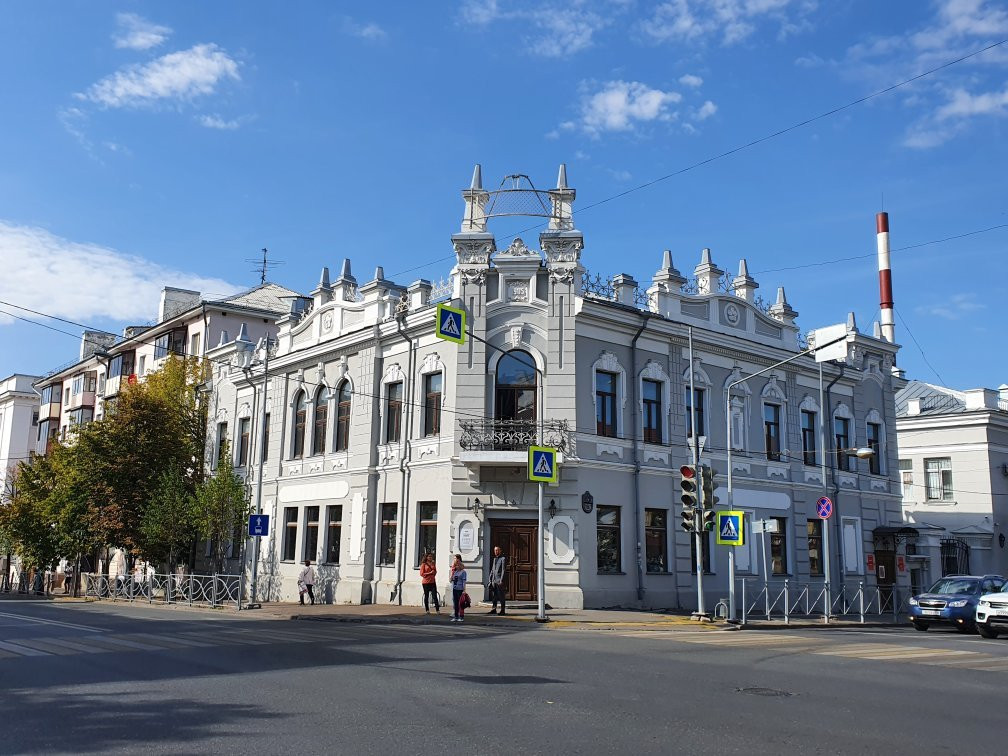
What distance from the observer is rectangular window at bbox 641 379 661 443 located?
1163 inches

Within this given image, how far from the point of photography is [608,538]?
90.5 ft

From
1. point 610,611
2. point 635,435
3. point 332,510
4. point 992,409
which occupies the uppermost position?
point 992,409

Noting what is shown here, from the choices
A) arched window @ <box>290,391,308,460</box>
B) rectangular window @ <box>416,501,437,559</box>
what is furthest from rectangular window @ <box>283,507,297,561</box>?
rectangular window @ <box>416,501,437,559</box>

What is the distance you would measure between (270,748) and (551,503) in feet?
63.5

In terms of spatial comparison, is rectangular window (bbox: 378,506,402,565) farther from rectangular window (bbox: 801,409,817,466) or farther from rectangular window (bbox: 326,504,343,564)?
rectangular window (bbox: 801,409,817,466)

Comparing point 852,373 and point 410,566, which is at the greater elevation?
point 852,373

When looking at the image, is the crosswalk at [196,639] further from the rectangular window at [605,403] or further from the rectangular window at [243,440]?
the rectangular window at [243,440]

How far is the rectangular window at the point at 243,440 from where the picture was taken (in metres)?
38.2

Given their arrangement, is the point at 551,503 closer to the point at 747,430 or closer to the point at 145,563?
the point at 747,430

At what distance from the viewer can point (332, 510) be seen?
3228 centimetres

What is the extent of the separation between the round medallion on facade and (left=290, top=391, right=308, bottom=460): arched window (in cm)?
1594

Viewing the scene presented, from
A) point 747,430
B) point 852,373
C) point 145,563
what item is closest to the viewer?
point 747,430

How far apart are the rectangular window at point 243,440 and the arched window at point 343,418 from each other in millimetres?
6857

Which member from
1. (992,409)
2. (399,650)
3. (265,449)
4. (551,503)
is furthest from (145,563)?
(992,409)
